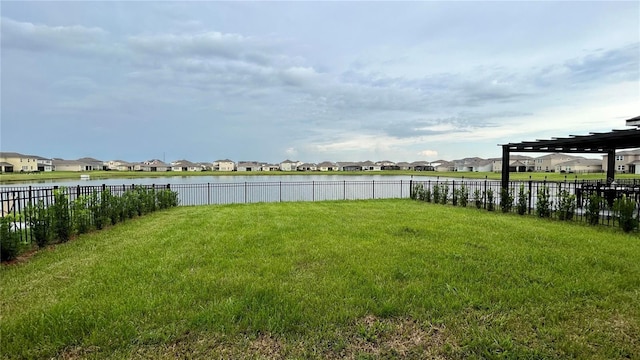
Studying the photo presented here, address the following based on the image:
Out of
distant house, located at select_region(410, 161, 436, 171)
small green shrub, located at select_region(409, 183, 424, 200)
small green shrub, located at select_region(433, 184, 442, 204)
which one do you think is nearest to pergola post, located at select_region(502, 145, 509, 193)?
small green shrub, located at select_region(433, 184, 442, 204)

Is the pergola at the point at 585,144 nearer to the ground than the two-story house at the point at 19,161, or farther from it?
nearer to the ground

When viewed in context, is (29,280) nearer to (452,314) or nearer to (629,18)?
(452,314)

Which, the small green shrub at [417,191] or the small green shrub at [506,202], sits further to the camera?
the small green shrub at [417,191]

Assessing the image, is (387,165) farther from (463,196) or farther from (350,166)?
(463,196)

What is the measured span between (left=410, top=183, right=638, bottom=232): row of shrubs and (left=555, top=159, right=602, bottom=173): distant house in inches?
2330

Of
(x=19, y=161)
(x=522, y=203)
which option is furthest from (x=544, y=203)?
(x=19, y=161)

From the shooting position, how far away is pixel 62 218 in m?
6.15

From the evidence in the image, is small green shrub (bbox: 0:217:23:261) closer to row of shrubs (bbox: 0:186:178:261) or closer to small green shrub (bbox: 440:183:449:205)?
row of shrubs (bbox: 0:186:178:261)

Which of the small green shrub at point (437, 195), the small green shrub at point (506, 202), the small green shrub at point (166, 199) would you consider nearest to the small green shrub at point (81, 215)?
the small green shrub at point (166, 199)

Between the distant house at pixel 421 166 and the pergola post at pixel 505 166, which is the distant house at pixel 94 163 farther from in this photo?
the pergola post at pixel 505 166

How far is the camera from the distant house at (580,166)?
57869mm

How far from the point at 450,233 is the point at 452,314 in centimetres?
378

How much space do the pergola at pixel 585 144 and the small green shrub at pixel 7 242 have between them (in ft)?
42.1

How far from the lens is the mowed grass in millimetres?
2549
